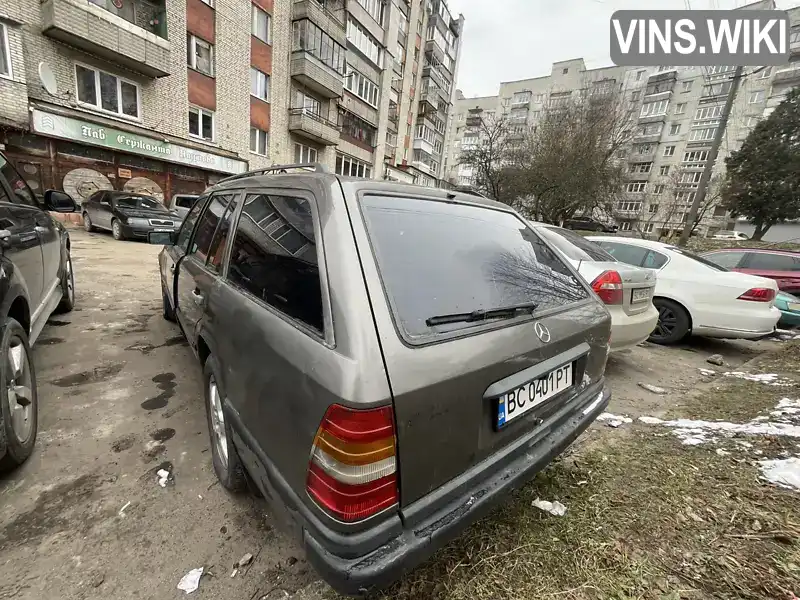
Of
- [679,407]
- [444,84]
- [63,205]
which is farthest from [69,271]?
[444,84]

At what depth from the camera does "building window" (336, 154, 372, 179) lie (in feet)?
82.0

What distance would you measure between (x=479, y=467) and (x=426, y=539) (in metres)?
0.33

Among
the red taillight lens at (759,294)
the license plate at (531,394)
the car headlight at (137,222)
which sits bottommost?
the car headlight at (137,222)

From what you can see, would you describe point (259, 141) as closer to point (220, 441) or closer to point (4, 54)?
point (4, 54)

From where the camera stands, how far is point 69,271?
180 inches

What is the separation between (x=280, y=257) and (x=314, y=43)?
74.0 ft

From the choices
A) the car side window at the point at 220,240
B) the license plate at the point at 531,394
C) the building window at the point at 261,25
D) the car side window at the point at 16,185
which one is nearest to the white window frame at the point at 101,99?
the building window at the point at 261,25

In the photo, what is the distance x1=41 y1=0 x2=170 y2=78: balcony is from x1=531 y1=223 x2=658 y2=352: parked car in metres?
16.2

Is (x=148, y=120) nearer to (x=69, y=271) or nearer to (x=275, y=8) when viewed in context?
(x=275, y=8)

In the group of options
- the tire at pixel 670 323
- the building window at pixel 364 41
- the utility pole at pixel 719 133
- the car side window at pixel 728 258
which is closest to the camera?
the tire at pixel 670 323

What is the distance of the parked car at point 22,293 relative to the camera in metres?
1.96

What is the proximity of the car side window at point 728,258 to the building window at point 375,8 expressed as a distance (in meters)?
25.1

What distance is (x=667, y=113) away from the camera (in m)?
45.0

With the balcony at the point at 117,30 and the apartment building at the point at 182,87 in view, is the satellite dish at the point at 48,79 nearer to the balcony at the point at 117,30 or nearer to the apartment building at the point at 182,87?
the apartment building at the point at 182,87
